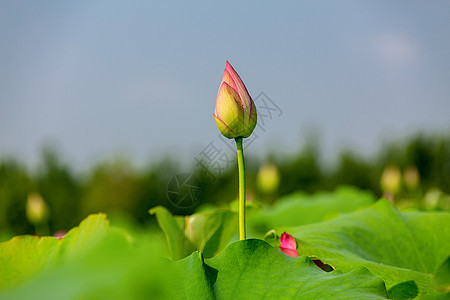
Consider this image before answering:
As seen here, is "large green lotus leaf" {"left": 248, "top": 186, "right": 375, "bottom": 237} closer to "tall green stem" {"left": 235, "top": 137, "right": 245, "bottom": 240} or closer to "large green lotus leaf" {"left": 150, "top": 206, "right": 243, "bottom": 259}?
"large green lotus leaf" {"left": 150, "top": 206, "right": 243, "bottom": 259}

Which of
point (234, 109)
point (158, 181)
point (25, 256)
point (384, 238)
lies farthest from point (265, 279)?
point (158, 181)

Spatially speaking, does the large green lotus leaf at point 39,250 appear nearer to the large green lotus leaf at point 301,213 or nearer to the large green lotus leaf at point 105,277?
the large green lotus leaf at point 105,277

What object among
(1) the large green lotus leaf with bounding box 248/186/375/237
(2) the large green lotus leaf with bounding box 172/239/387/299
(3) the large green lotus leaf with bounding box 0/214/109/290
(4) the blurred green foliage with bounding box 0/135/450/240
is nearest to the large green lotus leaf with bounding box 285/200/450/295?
(2) the large green lotus leaf with bounding box 172/239/387/299

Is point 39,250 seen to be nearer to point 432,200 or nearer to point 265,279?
point 265,279

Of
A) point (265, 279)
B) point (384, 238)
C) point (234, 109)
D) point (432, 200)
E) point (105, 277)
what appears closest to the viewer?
point (105, 277)

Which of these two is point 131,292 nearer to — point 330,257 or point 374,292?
point 374,292

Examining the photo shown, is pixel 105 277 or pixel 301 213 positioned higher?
pixel 105 277

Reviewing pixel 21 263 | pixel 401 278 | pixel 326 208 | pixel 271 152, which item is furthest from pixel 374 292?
pixel 271 152
